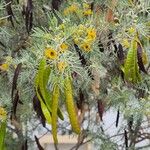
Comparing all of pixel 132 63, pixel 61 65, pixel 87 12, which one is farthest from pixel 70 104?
pixel 87 12

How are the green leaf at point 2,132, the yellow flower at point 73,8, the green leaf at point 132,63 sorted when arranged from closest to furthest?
the green leaf at point 132,63 < the green leaf at point 2,132 < the yellow flower at point 73,8

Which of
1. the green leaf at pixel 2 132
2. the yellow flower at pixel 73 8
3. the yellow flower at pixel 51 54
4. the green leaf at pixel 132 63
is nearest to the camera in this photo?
the yellow flower at pixel 51 54

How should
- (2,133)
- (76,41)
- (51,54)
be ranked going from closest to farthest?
(51,54) → (76,41) → (2,133)

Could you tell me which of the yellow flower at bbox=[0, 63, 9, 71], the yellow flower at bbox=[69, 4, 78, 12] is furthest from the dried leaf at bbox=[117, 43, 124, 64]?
the yellow flower at bbox=[0, 63, 9, 71]

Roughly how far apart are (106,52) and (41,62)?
44cm

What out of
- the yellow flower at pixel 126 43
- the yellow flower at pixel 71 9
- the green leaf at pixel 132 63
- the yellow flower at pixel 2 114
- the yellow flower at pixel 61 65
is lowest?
the yellow flower at pixel 2 114

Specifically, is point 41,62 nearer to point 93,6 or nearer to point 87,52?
point 87,52

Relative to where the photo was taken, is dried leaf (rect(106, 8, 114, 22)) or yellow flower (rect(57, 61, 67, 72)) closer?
yellow flower (rect(57, 61, 67, 72))

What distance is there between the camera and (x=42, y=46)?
1.32 metres

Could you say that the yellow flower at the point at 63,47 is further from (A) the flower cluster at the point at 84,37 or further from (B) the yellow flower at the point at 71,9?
(B) the yellow flower at the point at 71,9

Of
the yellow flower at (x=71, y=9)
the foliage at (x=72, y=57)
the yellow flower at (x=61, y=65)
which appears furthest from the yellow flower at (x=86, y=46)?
the yellow flower at (x=71, y=9)

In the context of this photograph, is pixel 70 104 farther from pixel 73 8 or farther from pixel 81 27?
pixel 73 8

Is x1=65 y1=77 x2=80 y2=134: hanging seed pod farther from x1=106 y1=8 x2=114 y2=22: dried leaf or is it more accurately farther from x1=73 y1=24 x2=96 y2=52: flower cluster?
x1=106 y1=8 x2=114 y2=22: dried leaf

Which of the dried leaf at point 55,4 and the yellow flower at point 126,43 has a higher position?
the dried leaf at point 55,4
